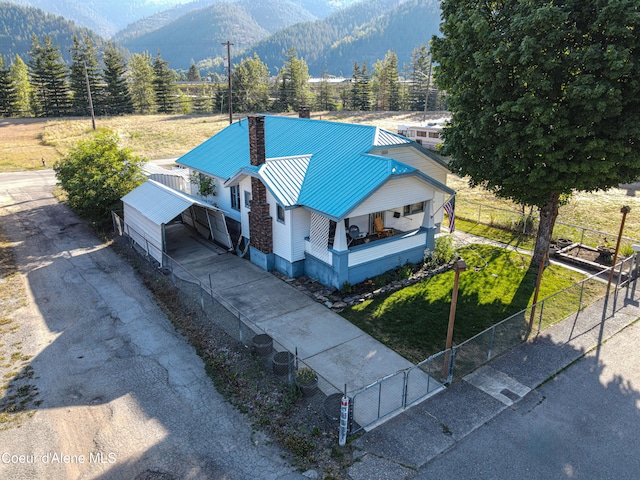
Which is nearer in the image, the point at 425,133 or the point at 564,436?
the point at 564,436

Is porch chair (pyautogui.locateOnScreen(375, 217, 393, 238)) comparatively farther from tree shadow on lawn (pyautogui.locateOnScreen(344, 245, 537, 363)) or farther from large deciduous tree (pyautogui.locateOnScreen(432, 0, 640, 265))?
large deciduous tree (pyautogui.locateOnScreen(432, 0, 640, 265))

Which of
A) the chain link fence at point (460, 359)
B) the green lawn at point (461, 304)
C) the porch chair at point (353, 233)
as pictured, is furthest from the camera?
the porch chair at point (353, 233)

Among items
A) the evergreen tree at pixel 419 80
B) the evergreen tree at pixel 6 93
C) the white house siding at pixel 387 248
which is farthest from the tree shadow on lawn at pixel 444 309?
the evergreen tree at pixel 6 93

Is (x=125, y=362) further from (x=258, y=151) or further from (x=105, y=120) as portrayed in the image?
(x=105, y=120)

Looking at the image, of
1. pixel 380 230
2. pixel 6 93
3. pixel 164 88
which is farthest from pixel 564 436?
pixel 6 93

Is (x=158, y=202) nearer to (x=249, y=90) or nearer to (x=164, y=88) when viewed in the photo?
(x=249, y=90)

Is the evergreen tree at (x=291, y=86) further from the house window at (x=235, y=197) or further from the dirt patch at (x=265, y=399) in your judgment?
the dirt patch at (x=265, y=399)
